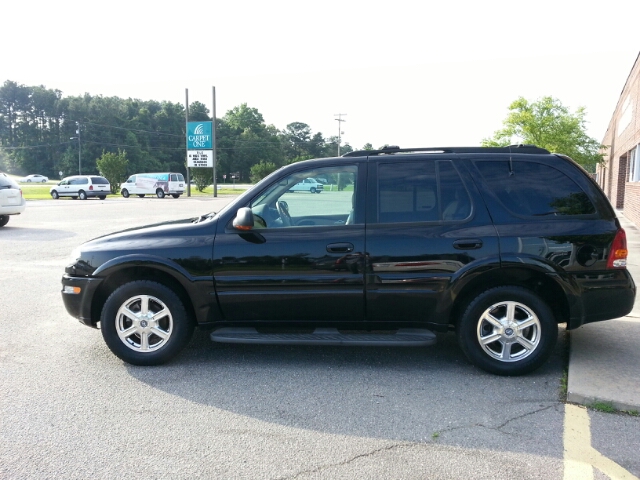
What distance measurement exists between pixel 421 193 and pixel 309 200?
0.96 m

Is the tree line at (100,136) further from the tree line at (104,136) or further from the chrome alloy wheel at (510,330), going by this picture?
the chrome alloy wheel at (510,330)

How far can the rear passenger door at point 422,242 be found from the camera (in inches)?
170

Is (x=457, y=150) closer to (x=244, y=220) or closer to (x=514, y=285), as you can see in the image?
(x=514, y=285)

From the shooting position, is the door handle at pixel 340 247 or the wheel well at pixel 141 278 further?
the wheel well at pixel 141 278

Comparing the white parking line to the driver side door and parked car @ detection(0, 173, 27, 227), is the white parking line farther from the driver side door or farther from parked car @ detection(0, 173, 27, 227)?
parked car @ detection(0, 173, 27, 227)

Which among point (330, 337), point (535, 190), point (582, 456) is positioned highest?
point (535, 190)

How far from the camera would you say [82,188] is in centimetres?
3753

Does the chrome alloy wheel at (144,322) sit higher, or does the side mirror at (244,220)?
the side mirror at (244,220)

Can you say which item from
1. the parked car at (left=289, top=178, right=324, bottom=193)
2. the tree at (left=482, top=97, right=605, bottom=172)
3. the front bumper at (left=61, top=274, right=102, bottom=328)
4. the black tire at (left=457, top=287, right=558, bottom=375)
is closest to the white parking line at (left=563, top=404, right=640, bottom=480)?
the black tire at (left=457, top=287, right=558, bottom=375)

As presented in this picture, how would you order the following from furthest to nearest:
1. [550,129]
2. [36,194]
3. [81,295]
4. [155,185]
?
[36,194] < [155,185] < [550,129] < [81,295]

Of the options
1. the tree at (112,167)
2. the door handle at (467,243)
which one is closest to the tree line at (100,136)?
the tree at (112,167)

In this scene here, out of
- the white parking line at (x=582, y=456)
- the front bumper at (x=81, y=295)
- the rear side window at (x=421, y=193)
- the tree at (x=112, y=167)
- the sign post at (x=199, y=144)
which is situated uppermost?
the sign post at (x=199, y=144)

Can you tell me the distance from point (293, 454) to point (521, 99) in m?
32.7

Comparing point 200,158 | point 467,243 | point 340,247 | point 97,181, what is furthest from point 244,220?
point 200,158
